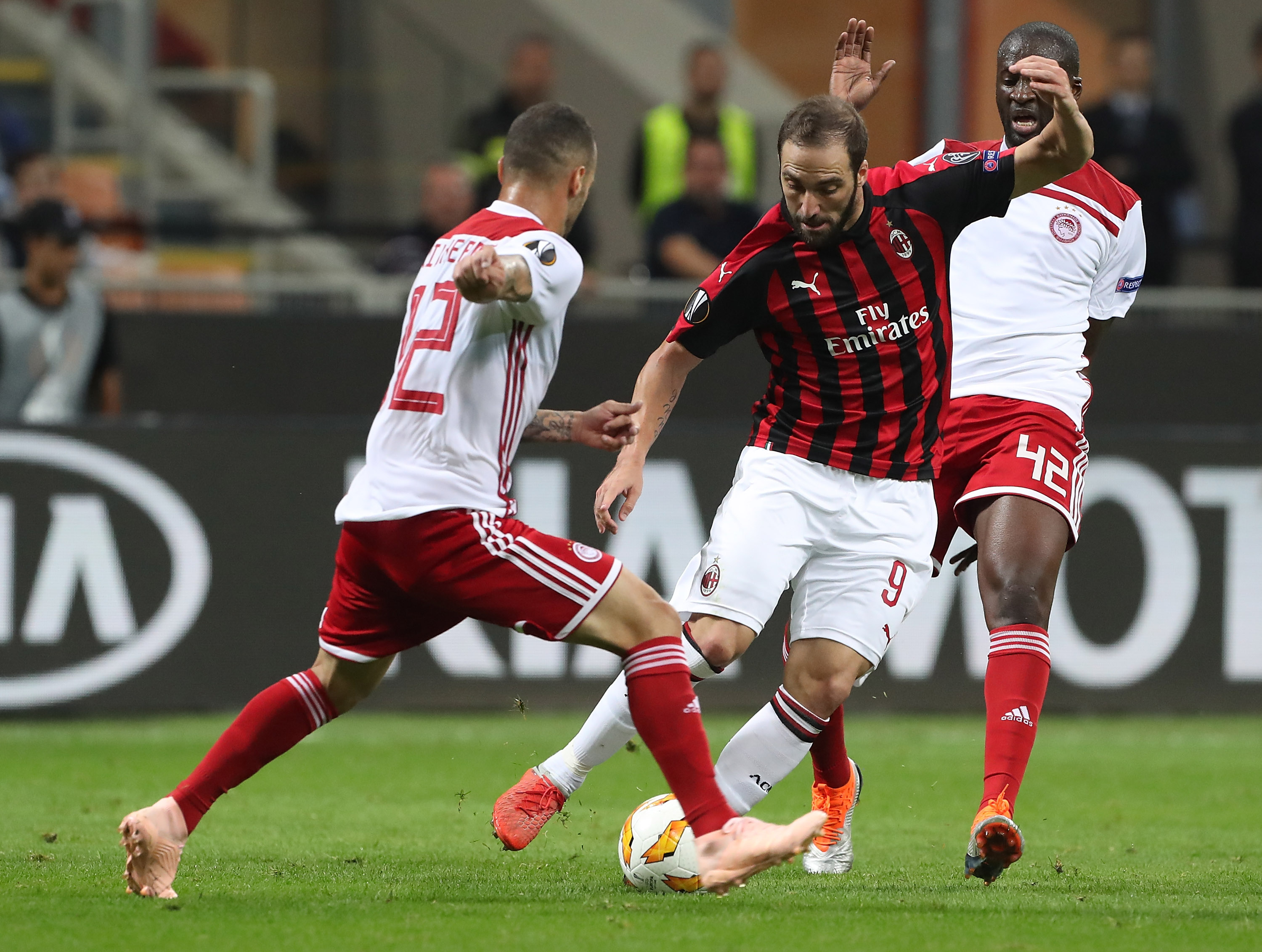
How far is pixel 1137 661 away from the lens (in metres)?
9.37

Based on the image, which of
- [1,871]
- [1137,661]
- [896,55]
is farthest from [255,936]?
[896,55]

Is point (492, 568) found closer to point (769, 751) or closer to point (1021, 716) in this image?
point (769, 751)

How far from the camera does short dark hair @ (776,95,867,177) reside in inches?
195

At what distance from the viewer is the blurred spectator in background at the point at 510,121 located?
35.9ft

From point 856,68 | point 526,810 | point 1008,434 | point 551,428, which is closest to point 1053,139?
point 856,68

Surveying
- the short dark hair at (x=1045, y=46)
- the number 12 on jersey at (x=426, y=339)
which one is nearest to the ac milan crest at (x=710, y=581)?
the number 12 on jersey at (x=426, y=339)

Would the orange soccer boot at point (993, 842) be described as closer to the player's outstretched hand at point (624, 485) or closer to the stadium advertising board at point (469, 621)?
the player's outstretched hand at point (624, 485)

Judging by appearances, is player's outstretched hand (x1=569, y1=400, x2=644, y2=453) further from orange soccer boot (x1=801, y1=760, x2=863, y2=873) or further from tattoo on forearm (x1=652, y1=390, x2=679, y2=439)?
orange soccer boot (x1=801, y1=760, x2=863, y2=873)

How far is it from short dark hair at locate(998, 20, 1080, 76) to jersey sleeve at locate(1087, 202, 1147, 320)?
1.89 ft

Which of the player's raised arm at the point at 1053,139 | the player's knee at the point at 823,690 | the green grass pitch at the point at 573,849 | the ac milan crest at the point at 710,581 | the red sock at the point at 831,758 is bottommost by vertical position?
the green grass pitch at the point at 573,849

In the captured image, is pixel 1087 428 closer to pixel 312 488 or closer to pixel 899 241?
pixel 312 488

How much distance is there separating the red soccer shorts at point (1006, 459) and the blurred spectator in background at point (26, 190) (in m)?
6.36

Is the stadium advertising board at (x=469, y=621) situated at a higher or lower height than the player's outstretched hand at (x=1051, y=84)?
lower

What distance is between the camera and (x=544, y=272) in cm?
451
